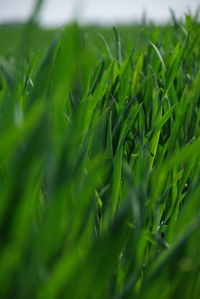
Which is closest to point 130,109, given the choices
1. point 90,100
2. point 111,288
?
point 90,100

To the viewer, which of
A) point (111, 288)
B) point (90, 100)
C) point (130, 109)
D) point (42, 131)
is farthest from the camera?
point (130, 109)

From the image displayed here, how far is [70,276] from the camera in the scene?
239mm

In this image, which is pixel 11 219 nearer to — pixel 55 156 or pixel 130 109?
pixel 55 156

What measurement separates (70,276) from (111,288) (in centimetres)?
16

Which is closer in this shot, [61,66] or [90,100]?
[61,66]

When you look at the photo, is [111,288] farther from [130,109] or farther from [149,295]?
[130,109]

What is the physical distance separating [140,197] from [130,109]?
15.6 inches

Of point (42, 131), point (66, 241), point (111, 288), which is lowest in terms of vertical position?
point (111, 288)

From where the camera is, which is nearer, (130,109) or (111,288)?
(111,288)

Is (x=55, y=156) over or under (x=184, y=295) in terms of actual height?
over

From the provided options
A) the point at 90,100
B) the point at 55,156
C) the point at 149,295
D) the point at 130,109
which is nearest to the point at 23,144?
the point at 55,156

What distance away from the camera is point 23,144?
247mm

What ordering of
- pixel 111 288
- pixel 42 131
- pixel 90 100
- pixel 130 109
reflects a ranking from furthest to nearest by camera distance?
pixel 130 109 → pixel 90 100 → pixel 111 288 → pixel 42 131

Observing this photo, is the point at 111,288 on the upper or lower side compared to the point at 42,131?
lower
